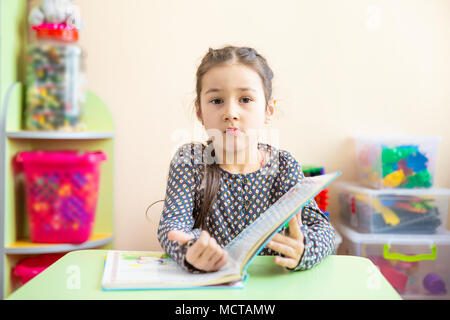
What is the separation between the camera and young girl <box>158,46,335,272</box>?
33.7 inches

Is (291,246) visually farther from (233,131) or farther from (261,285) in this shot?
(233,131)

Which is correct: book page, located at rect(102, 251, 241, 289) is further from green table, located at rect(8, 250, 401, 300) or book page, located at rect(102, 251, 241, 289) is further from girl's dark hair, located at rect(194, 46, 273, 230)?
girl's dark hair, located at rect(194, 46, 273, 230)

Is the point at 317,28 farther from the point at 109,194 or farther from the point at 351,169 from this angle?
the point at 109,194

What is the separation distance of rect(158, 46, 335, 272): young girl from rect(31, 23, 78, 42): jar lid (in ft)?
2.46

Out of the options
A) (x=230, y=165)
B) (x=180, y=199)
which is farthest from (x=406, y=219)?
(x=180, y=199)

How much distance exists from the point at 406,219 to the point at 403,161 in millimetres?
195

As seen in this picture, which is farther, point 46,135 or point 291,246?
point 46,135

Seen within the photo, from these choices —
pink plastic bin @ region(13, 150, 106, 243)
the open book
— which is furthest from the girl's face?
pink plastic bin @ region(13, 150, 106, 243)

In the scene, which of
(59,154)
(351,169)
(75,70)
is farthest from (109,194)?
(351,169)

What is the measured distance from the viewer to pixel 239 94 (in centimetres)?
88

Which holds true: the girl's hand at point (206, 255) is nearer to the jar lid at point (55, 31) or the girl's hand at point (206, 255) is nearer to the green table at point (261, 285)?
the green table at point (261, 285)

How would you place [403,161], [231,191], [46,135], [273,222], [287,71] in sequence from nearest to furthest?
[273,222] → [231,191] → [46,135] → [403,161] → [287,71]

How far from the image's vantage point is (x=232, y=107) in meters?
0.86
